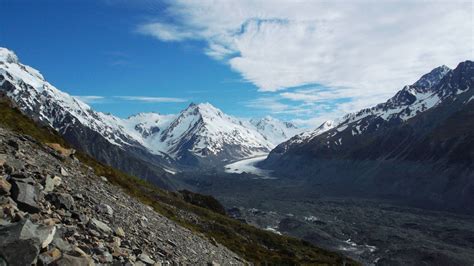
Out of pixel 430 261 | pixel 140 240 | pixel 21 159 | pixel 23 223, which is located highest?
pixel 21 159

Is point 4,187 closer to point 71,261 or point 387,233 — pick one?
point 71,261

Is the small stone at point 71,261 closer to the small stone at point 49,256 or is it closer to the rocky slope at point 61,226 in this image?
the rocky slope at point 61,226

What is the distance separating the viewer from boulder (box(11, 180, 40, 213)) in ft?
53.1

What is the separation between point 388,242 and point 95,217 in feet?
419

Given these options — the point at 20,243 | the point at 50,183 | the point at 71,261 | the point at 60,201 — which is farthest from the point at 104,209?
the point at 20,243

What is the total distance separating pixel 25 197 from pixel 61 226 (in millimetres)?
1714

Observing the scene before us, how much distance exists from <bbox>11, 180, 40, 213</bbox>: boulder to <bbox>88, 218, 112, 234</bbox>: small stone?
2809 millimetres

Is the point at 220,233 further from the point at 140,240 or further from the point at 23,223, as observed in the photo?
the point at 23,223

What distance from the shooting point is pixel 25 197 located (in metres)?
16.5

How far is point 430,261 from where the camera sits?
108 metres

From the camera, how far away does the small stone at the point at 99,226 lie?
1908 centimetres

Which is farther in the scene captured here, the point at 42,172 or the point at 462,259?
the point at 462,259

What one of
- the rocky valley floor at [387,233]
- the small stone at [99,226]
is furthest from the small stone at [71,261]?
the rocky valley floor at [387,233]

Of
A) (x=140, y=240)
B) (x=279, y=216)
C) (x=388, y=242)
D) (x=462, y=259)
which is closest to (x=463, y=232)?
(x=388, y=242)
